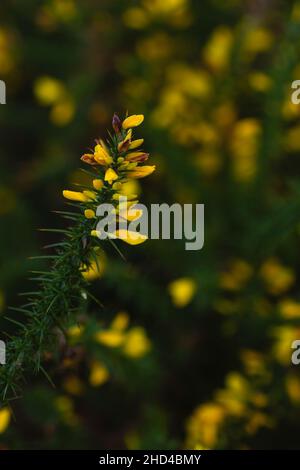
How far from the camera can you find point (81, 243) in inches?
29.4

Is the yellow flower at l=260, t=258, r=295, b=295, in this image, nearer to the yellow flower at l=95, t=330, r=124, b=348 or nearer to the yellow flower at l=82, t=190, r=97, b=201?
the yellow flower at l=95, t=330, r=124, b=348

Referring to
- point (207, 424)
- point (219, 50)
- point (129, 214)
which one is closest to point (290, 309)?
point (207, 424)

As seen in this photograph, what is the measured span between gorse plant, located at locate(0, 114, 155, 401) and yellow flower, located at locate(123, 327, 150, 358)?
1.48 feet

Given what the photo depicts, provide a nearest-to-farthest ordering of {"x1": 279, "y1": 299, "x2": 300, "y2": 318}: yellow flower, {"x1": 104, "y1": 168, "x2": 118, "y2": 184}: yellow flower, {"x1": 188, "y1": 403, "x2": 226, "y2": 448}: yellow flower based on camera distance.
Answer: {"x1": 104, "y1": 168, "x2": 118, "y2": 184}: yellow flower
{"x1": 188, "y1": 403, "x2": 226, "y2": 448}: yellow flower
{"x1": 279, "y1": 299, "x2": 300, "y2": 318}: yellow flower

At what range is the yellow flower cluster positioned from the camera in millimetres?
713

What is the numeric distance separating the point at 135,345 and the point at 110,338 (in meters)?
0.09

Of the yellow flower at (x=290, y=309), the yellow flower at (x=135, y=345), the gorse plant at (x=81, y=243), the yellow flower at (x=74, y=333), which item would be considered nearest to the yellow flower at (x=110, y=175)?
the gorse plant at (x=81, y=243)

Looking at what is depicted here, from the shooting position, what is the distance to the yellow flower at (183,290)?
4.41ft

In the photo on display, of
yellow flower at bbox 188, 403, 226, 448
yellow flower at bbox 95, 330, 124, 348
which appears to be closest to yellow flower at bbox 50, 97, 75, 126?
yellow flower at bbox 95, 330, 124, 348

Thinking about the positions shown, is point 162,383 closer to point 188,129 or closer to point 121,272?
point 121,272

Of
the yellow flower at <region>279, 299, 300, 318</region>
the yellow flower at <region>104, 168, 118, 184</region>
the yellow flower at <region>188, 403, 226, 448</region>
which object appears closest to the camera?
the yellow flower at <region>104, 168, 118, 184</region>

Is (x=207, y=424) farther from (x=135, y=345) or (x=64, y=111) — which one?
(x=64, y=111)

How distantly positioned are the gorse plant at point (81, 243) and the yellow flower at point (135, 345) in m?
0.45

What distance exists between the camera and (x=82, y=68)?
189cm
